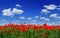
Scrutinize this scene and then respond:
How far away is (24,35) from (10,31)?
3.89 ft

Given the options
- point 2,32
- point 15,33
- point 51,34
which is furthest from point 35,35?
point 2,32

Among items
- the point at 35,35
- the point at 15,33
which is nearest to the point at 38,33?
the point at 35,35

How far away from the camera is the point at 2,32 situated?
995cm

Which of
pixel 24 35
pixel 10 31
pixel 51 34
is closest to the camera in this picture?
pixel 51 34

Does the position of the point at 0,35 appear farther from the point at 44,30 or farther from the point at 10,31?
the point at 44,30

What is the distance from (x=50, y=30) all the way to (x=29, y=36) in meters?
0.92

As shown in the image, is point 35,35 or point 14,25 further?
point 14,25

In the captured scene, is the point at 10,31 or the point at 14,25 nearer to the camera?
the point at 10,31

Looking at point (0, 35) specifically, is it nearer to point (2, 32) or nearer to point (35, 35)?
point (2, 32)

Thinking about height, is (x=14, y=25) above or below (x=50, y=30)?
above

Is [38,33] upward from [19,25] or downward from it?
downward

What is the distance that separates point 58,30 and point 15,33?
2044 millimetres

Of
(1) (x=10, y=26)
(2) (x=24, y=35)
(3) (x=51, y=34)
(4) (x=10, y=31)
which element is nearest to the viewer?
(3) (x=51, y=34)

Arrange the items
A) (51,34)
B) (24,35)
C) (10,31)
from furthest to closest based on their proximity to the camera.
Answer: (10,31) → (24,35) → (51,34)
